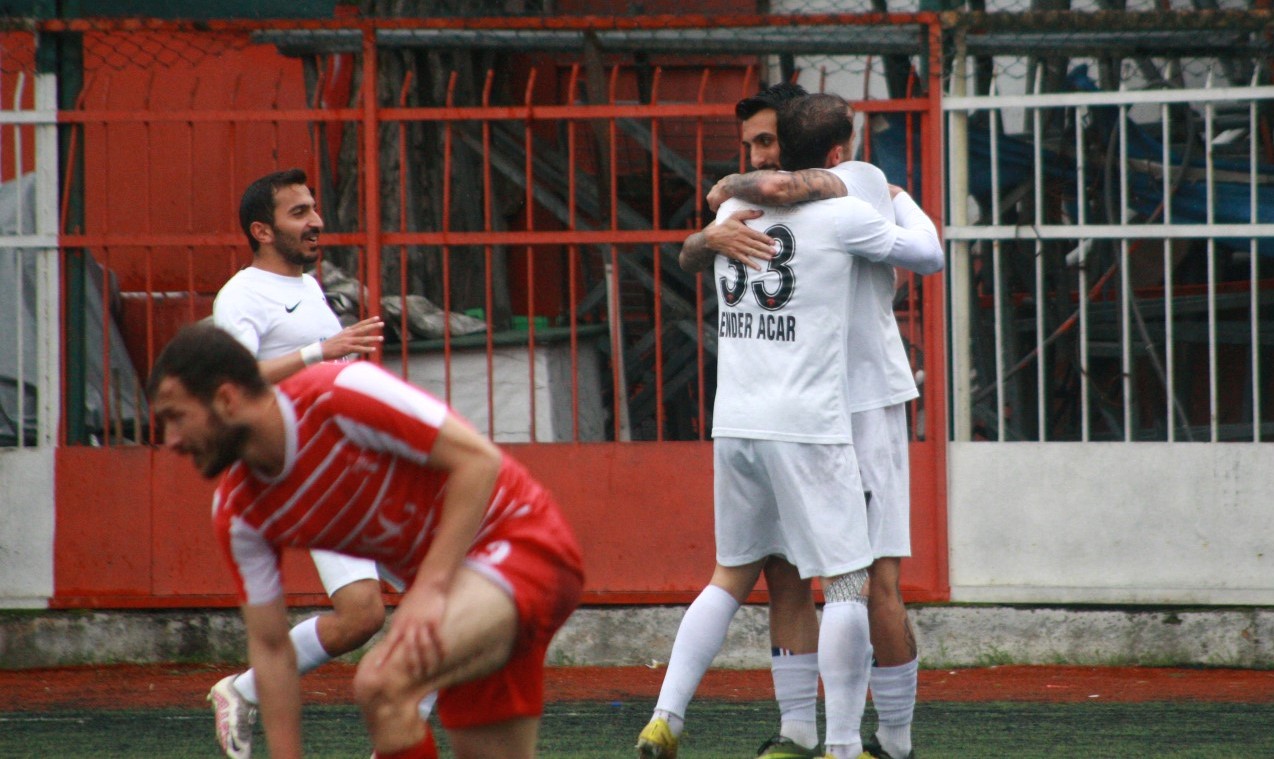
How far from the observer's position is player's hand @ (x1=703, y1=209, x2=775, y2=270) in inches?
166

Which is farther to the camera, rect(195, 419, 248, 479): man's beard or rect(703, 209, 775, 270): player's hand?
rect(703, 209, 775, 270): player's hand

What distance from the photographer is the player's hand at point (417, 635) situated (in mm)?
2758

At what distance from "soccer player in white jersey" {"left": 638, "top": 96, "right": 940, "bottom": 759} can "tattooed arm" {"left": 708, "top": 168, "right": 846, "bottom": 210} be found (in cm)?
4

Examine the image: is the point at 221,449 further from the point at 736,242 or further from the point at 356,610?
the point at 736,242

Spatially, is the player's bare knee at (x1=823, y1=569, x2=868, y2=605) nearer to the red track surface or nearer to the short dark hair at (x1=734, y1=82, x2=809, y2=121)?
the short dark hair at (x1=734, y1=82, x2=809, y2=121)

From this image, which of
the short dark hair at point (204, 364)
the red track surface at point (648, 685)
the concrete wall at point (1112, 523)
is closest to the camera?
the short dark hair at point (204, 364)

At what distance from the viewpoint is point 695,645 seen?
4293 millimetres

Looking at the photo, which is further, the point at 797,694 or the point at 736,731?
the point at 736,731

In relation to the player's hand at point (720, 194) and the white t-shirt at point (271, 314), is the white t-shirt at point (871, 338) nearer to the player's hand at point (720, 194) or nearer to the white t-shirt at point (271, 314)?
the player's hand at point (720, 194)

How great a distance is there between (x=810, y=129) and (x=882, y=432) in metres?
0.87

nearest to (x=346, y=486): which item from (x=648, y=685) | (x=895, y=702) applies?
(x=895, y=702)

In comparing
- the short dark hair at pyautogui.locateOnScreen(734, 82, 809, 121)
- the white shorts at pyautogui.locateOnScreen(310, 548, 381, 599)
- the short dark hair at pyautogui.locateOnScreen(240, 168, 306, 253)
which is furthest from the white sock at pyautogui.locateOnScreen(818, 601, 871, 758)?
the short dark hair at pyautogui.locateOnScreen(240, 168, 306, 253)

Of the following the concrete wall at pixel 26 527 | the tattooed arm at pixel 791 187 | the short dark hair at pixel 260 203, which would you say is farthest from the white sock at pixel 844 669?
the concrete wall at pixel 26 527

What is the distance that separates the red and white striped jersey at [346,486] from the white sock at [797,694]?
1.54m
